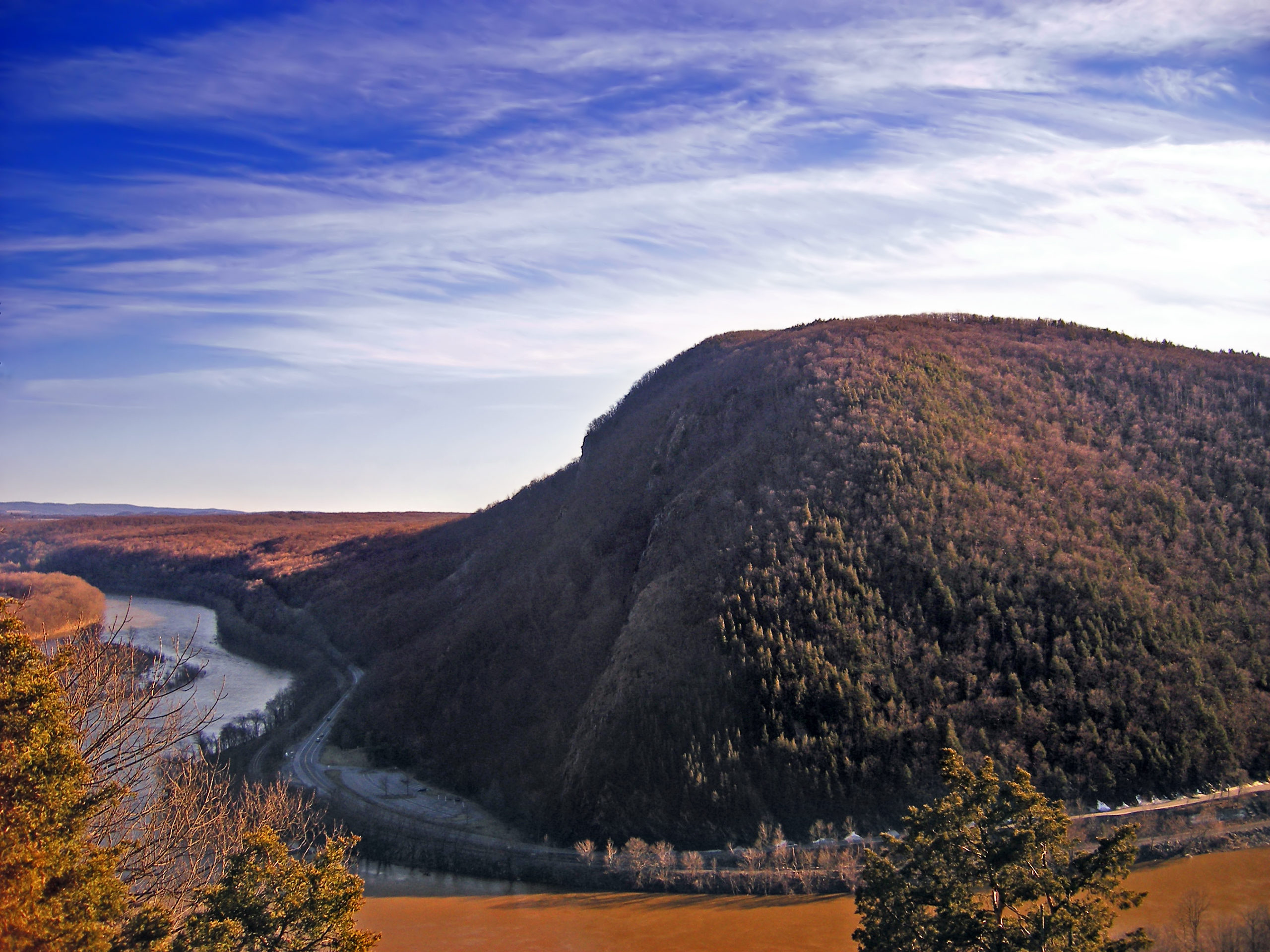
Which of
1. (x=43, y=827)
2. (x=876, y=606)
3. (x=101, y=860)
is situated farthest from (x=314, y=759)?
(x=43, y=827)

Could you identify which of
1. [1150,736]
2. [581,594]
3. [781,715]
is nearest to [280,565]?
[581,594]

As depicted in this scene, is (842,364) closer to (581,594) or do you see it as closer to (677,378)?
(581,594)

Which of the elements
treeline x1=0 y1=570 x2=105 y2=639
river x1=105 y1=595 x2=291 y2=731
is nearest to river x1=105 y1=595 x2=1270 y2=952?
river x1=105 y1=595 x2=291 y2=731

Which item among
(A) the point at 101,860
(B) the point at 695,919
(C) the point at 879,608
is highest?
(C) the point at 879,608

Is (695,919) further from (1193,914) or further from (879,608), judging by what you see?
(879,608)

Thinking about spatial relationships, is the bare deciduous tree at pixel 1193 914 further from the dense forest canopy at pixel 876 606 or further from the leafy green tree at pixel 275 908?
the leafy green tree at pixel 275 908

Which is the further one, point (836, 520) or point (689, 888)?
point (836, 520)

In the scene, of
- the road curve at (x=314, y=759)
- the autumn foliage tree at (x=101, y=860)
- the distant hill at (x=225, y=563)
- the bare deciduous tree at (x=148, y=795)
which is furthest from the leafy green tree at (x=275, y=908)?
the distant hill at (x=225, y=563)
